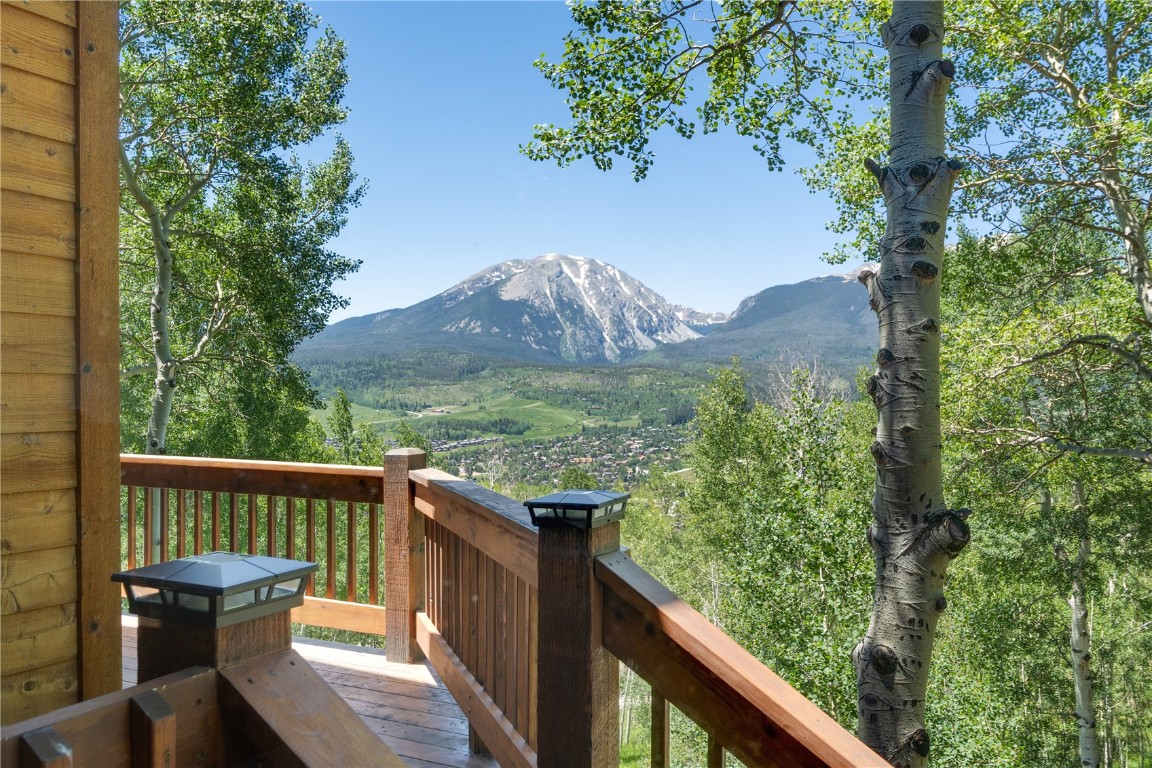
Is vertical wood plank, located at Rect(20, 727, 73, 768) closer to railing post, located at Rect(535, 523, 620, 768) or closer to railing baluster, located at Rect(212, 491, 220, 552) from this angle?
railing post, located at Rect(535, 523, 620, 768)

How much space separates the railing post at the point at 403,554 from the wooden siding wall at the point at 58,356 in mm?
1226

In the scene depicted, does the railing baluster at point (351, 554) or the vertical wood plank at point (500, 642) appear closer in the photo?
the vertical wood plank at point (500, 642)

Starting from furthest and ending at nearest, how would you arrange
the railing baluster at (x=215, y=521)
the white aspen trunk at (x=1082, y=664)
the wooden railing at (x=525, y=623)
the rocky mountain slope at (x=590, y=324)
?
1. the rocky mountain slope at (x=590, y=324)
2. the white aspen trunk at (x=1082, y=664)
3. the railing baluster at (x=215, y=521)
4. the wooden railing at (x=525, y=623)

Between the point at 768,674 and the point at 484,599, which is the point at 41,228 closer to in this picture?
the point at 484,599

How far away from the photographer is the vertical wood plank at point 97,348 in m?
1.57

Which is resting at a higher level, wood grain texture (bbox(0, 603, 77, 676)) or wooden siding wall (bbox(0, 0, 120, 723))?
wooden siding wall (bbox(0, 0, 120, 723))

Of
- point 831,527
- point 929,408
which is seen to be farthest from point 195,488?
point 831,527

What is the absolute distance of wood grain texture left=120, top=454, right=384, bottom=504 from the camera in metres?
3.03

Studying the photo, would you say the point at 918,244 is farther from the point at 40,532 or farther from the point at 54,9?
the point at 40,532

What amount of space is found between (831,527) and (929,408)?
7.81 metres

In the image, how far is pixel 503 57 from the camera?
53.7 m

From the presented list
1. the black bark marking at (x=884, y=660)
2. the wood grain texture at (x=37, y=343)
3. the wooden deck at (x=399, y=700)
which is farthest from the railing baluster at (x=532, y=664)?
the black bark marking at (x=884, y=660)

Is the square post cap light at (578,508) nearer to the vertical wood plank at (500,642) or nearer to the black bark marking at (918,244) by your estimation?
the vertical wood plank at (500,642)

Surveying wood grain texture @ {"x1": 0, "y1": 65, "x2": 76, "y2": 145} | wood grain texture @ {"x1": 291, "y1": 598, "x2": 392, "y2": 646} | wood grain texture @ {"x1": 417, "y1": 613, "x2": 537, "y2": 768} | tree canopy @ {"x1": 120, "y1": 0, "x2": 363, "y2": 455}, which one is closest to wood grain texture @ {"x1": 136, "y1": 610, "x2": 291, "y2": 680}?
wood grain texture @ {"x1": 417, "y1": 613, "x2": 537, "y2": 768}
